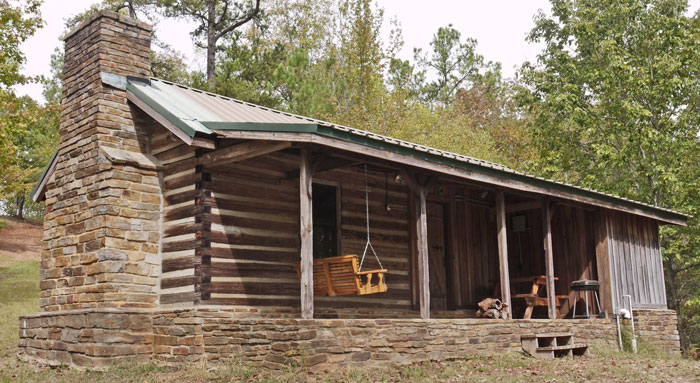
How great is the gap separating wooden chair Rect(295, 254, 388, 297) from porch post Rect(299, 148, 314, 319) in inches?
36.4

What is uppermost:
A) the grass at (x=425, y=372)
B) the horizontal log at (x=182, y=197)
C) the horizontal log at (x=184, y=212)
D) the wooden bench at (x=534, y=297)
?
the horizontal log at (x=182, y=197)

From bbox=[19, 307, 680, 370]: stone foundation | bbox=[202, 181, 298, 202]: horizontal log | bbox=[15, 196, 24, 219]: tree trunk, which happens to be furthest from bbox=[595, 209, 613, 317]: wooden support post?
bbox=[15, 196, 24, 219]: tree trunk

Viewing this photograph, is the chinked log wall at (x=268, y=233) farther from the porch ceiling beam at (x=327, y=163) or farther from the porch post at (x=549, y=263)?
the porch post at (x=549, y=263)

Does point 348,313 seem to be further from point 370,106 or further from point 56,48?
point 56,48

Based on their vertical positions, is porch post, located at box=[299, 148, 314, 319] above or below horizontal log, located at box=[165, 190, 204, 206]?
below

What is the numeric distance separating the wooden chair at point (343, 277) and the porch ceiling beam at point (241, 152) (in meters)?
2.06

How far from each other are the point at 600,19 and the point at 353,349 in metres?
19.3

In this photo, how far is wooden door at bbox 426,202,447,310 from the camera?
49.7ft

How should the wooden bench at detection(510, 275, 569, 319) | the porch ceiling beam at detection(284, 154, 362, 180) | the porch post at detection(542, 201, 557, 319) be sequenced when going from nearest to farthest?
the porch ceiling beam at detection(284, 154, 362, 180), the porch post at detection(542, 201, 557, 319), the wooden bench at detection(510, 275, 569, 319)

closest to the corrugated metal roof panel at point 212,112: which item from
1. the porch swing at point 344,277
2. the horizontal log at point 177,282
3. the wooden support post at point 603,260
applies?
the wooden support post at point 603,260

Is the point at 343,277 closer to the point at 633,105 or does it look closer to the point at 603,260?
the point at 603,260

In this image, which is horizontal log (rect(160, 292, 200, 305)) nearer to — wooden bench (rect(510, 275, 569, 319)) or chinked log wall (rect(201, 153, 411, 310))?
chinked log wall (rect(201, 153, 411, 310))

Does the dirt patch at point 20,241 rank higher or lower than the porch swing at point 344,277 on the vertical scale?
higher

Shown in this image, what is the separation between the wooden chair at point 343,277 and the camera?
1054 cm
